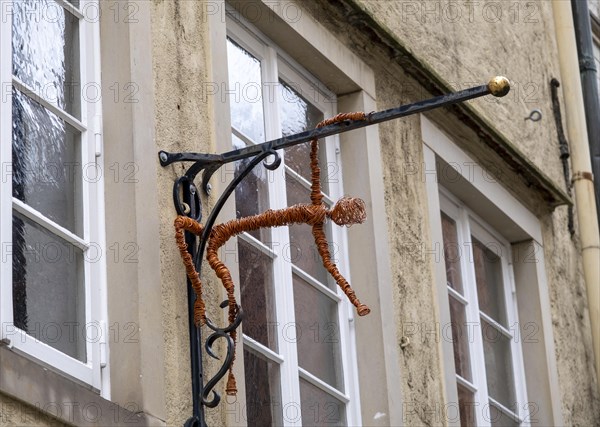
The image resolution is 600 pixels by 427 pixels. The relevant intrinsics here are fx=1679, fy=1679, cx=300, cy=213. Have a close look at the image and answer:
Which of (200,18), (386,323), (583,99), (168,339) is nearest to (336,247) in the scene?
(386,323)

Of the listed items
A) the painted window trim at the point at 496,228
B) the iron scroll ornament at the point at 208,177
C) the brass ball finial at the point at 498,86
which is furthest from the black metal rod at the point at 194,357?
the painted window trim at the point at 496,228

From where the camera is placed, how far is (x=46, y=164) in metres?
5.29

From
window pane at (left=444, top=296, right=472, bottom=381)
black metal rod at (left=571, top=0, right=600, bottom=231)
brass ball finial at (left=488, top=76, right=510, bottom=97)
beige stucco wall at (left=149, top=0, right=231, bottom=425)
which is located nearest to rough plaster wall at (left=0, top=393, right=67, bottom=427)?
beige stucco wall at (left=149, top=0, right=231, bottom=425)

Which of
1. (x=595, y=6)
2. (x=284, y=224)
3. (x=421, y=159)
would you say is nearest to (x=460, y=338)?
(x=421, y=159)

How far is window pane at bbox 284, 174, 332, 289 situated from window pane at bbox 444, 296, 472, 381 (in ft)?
4.01

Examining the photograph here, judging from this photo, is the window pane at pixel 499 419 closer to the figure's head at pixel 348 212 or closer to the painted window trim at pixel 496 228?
the painted window trim at pixel 496 228

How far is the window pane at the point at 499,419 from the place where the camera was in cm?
814

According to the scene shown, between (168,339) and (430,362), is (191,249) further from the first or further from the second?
(430,362)

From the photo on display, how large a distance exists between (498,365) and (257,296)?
2620 millimetres

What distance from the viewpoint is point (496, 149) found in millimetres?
8539

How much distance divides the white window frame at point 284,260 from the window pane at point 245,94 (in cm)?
3

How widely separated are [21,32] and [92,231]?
68 cm

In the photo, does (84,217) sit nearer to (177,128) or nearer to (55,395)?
(177,128)

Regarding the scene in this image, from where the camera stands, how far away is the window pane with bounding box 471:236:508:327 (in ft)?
28.0
